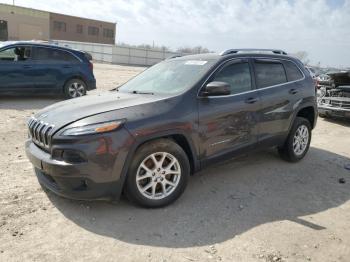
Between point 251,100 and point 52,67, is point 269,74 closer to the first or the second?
point 251,100

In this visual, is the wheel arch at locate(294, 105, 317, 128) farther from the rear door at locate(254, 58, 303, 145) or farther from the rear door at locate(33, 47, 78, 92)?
the rear door at locate(33, 47, 78, 92)

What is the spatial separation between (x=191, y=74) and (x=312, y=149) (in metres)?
3.70

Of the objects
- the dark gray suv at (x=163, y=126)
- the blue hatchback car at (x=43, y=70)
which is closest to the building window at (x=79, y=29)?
the blue hatchback car at (x=43, y=70)

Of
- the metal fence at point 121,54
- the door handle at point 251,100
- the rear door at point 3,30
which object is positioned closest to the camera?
the door handle at point 251,100

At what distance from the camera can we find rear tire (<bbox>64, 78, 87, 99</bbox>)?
11484 mm

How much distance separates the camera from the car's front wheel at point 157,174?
13.3ft

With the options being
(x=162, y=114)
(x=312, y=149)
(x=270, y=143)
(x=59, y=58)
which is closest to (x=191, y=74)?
(x=162, y=114)

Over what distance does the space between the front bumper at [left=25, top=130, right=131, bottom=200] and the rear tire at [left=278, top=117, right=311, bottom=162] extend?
10.8ft

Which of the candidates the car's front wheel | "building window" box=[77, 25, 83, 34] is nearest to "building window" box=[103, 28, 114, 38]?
"building window" box=[77, 25, 83, 34]

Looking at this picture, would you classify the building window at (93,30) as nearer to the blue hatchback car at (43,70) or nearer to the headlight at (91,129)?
the blue hatchback car at (43,70)

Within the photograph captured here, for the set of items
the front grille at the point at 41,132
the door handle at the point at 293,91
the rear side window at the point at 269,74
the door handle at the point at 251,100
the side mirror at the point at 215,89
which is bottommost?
the front grille at the point at 41,132

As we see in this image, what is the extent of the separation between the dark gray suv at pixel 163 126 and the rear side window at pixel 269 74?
16mm

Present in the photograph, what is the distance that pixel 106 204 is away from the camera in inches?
170

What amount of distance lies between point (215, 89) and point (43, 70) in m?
7.82
